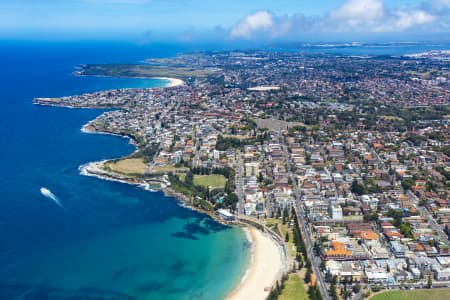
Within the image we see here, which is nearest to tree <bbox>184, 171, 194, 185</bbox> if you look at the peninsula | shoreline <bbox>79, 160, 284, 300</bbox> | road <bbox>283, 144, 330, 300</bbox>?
the peninsula

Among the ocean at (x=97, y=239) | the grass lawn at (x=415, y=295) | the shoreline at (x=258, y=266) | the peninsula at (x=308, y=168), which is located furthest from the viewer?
the peninsula at (x=308, y=168)

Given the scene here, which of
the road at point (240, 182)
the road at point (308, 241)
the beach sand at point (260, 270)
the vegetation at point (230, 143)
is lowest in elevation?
the beach sand at point (260, 270)

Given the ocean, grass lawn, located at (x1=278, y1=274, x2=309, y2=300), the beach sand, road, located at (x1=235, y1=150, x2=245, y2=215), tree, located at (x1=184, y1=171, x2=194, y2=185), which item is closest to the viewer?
grass lawn, located at (x1=278, y1=274, x2=309, y2=300)

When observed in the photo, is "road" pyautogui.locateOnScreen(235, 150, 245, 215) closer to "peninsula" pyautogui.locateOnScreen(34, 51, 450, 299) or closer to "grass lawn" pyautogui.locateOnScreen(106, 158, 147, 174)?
"peninsula" pyautogui.locateOnScreen(34, 51, 450, 299)

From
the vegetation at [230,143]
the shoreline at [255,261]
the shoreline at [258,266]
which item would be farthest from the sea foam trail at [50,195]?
the vegetation at [230,143]

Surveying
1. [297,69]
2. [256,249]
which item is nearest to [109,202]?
[256,249]

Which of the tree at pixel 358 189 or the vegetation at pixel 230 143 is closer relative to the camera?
the tree at pixel 358 189

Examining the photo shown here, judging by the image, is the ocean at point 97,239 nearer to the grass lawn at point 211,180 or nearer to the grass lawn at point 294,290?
the grass lawn at point 294,290
